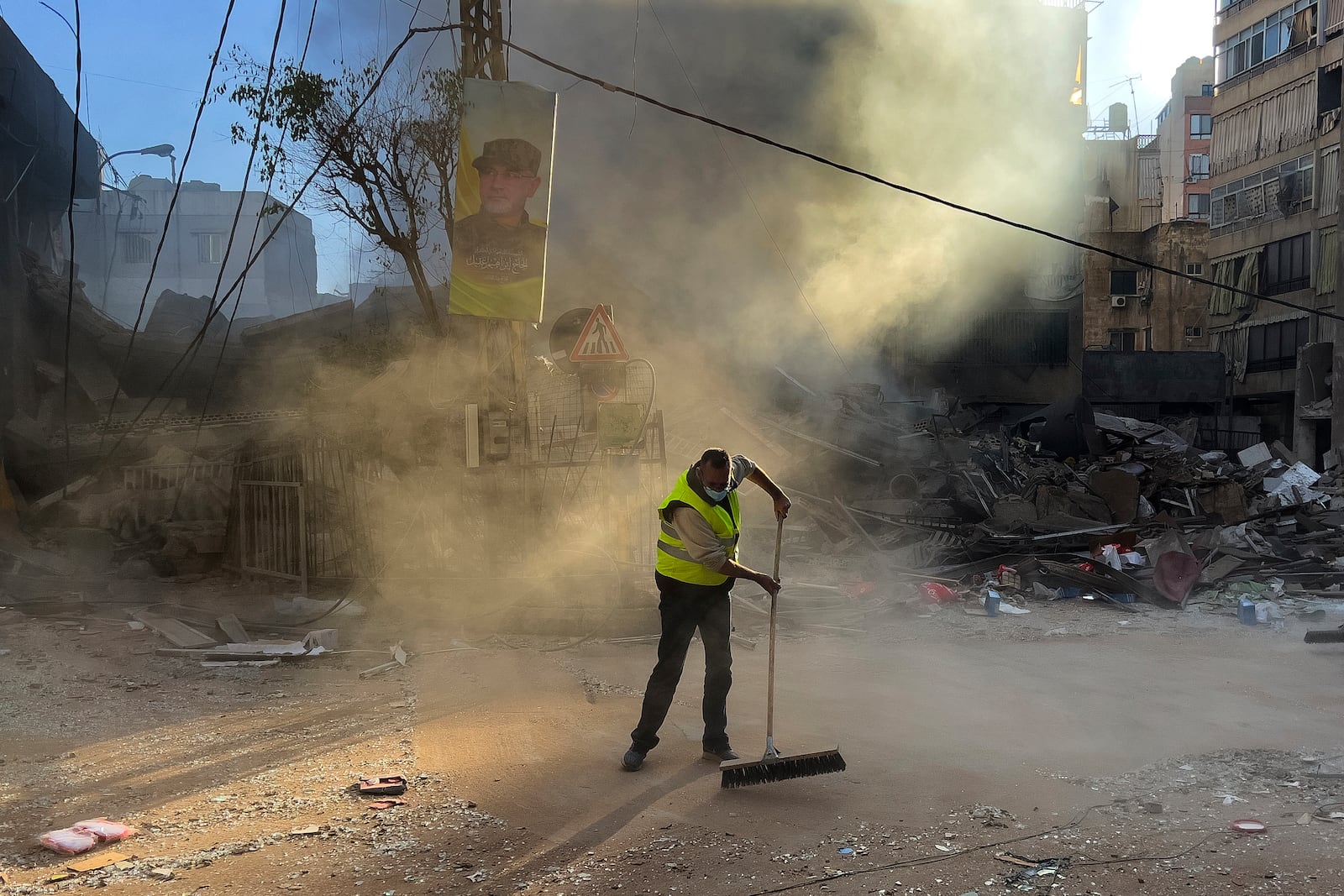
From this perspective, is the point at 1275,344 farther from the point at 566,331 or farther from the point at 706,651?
the point at 706,651

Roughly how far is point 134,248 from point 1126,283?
122 feet

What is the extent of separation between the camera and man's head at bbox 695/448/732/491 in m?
4.54

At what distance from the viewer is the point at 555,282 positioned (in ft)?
73.5

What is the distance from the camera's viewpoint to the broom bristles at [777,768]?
421 centimetres

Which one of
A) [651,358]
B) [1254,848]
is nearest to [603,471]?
[1254,848]

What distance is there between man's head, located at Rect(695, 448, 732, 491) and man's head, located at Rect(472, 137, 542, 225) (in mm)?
4761

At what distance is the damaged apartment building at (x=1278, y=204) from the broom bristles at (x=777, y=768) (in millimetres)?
25087

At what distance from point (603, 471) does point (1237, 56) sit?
3276cm

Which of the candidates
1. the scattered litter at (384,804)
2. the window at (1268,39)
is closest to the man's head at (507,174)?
the scattered litter at (384,804)

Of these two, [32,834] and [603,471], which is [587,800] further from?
[603,471]

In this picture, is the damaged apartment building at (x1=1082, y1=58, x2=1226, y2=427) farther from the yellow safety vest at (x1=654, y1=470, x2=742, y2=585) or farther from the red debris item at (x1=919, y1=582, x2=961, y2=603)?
the yellow safety vest at (x1=654, y1=470, x2=742, y2=585)

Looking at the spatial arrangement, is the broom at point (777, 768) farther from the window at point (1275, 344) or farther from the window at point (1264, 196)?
the window at point (1264, 196)

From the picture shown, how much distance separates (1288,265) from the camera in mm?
28250

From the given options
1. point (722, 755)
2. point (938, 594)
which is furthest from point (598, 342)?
point (938, 594)
